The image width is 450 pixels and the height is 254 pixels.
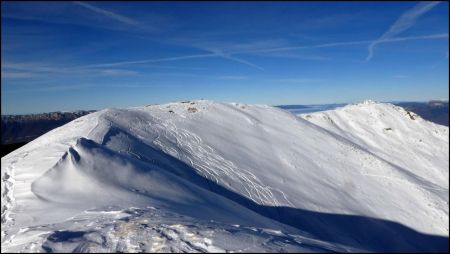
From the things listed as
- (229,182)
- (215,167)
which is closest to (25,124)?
(215,167)

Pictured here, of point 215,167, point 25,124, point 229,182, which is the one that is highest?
point 215,167

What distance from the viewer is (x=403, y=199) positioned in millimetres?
20812

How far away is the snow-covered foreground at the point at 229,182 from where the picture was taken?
24.5ft

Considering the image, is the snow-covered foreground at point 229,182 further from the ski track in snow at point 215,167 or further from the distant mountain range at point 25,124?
the distant mountain range at point 25,124

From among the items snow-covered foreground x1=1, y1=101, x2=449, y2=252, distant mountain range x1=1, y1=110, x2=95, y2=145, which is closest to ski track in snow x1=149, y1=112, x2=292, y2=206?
snow-covered foreground x1=1, y1=101, x2=449, y2=252

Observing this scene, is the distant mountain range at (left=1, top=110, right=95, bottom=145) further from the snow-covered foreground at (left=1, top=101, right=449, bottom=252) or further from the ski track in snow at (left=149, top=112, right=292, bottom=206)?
the ski track in snow at (left=149, top=112, right=292, bottom=206)

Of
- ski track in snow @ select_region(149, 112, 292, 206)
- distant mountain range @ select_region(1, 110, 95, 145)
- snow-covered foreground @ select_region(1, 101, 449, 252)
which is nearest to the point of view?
snow-covered foreground @ select_region(1, 101, 449, 252)

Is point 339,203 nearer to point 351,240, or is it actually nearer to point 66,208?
point 351,240

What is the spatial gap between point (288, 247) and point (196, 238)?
1.93 m

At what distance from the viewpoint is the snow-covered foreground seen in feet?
→ 24.5

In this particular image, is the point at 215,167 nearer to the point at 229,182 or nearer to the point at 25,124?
the point at 229,182

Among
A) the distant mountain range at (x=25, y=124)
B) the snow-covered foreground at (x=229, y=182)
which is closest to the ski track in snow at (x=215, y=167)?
the snow-covered foreground at (x=229, y=182)

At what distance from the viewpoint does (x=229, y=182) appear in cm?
1733

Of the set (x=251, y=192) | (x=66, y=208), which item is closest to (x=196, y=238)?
(x=66, y=208)
